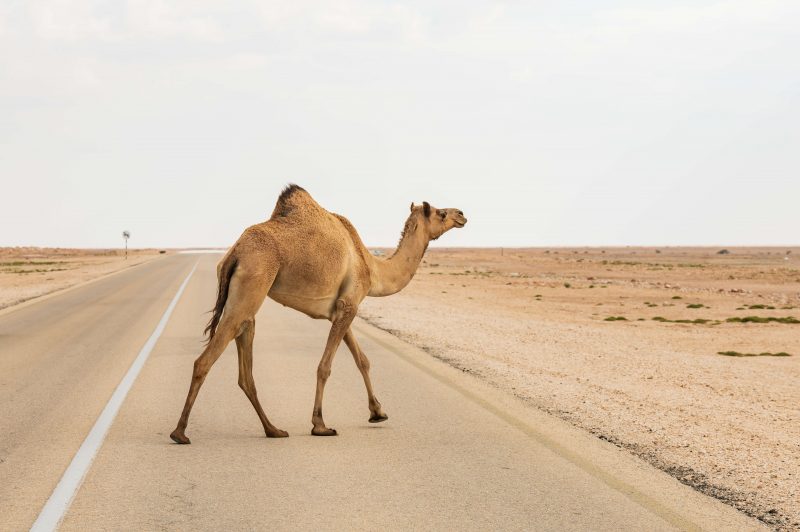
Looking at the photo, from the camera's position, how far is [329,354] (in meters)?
9.09

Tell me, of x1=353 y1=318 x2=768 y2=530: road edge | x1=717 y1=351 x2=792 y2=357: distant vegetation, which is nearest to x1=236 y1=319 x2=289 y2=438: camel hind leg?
x1=353 y1=318 x2=768 y2=530: road edge

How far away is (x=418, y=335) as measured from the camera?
20094mm

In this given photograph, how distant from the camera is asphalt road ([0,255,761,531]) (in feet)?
21.0

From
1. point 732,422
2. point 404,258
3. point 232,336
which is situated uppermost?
point 404,258

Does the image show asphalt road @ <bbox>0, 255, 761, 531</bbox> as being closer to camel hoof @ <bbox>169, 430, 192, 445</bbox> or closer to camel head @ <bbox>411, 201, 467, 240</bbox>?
camel hoof @ <bbox>169, 430, 192, 445</bbox>

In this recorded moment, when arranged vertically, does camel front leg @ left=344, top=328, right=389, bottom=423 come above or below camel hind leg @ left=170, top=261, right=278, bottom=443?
below

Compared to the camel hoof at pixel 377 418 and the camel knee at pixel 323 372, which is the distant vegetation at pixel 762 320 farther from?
the camel knee at pixel 323 372

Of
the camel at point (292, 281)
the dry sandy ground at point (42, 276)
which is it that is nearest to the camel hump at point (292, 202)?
the camel at point (292, 281)

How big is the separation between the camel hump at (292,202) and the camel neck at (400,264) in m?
1.02

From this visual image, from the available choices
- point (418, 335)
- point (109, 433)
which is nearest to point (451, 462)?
point (109, 433)

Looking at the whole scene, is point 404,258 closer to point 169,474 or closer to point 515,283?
point 169,474

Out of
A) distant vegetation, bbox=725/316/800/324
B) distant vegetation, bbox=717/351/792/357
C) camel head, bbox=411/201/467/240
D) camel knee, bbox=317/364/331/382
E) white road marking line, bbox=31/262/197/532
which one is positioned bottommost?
distant vegetation, bbox=717/351/792/357

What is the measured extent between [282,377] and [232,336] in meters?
4.74

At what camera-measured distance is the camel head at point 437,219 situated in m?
10.6
